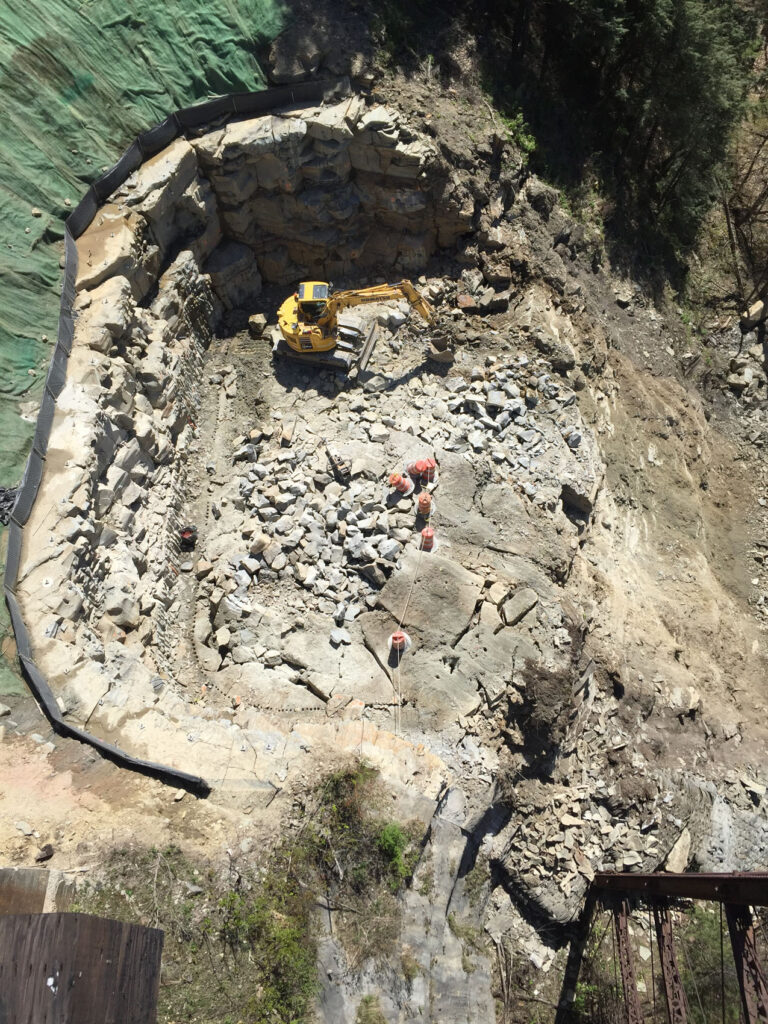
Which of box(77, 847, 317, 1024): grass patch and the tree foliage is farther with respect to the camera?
the tree foliage

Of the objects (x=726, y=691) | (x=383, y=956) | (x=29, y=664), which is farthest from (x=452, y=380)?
(x=383, y=956)

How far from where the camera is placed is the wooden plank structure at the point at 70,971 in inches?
177

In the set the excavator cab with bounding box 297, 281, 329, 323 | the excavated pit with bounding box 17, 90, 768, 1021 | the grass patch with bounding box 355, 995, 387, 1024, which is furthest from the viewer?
the excavator cab with bounding box 297, 281, 329, 323

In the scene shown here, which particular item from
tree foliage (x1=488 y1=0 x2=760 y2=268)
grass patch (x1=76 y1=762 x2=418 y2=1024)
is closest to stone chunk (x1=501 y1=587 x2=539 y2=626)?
grass patch (x1=76 y1=762 x2=418 y2=1024)

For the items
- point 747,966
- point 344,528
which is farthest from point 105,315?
point 747,966

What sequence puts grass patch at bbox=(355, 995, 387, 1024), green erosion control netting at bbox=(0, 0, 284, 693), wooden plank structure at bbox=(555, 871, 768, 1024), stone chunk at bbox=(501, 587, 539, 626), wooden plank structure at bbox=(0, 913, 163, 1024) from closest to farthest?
wooden plank structure at bbox=(0, 913, 163, 1024) < wooden plank structure at bbox=(555, 871, 768, 1024) < grass patch at bbox=(355, 995, 387, 1024) < green erosion control netting at bbox=(0, 0, 284, 693) < stone chunk at bbox=(501, 587, 539, 626)

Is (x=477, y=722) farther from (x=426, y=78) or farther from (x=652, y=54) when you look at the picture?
(x=652, y=54)

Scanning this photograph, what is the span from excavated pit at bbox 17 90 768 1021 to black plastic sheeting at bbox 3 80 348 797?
201 millimetres

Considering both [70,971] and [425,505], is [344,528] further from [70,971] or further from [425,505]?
[70,971]

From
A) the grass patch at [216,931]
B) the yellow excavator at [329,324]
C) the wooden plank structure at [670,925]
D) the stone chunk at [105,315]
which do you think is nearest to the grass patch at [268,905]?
the grass patch at [216,931]

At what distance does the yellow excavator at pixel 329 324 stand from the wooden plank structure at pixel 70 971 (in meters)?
10.9

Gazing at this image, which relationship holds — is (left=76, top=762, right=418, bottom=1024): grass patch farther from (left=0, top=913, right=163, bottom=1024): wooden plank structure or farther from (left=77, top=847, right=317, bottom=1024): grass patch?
(left=0, top=913, right=163, bottom=1024): wooden plank structure

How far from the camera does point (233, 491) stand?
514 inches

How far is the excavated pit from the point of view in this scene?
31.2 feet
